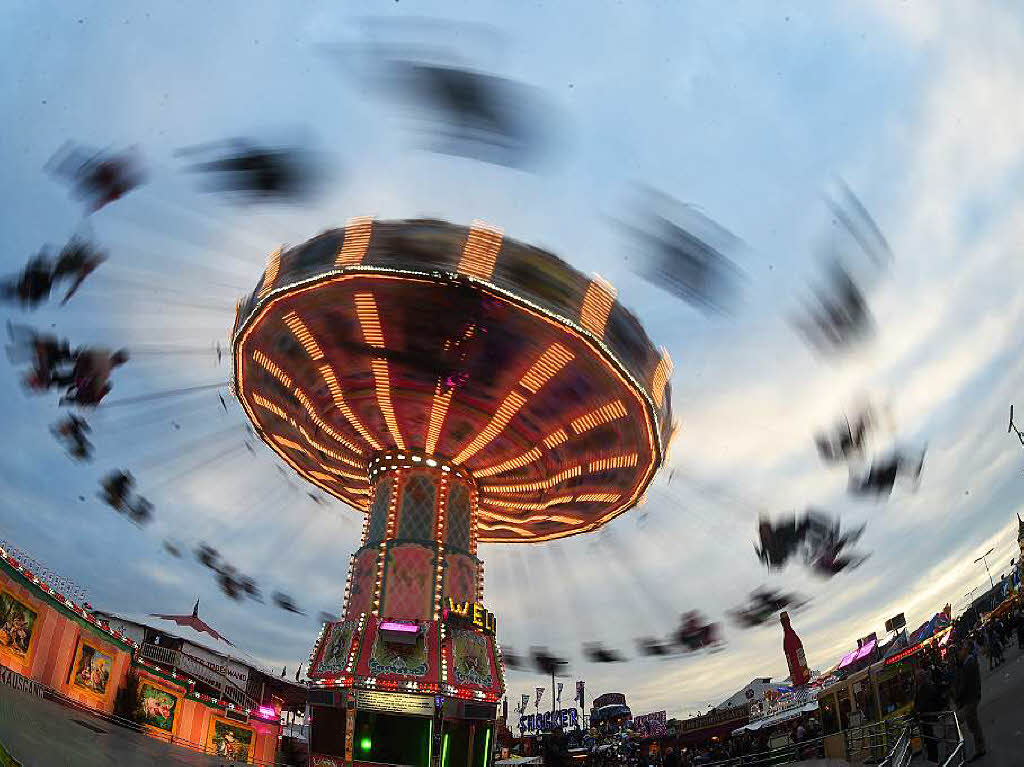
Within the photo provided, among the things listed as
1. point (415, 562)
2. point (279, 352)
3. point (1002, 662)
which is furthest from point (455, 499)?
point (1002, 662)

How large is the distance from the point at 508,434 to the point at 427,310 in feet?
19.4

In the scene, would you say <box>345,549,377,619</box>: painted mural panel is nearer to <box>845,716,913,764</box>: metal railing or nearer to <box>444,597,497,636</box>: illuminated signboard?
<box>444,597,497,636</box>: illuminated signboard

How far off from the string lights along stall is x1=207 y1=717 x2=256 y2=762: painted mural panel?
53.1ft

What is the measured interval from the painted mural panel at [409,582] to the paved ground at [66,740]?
5.57 m

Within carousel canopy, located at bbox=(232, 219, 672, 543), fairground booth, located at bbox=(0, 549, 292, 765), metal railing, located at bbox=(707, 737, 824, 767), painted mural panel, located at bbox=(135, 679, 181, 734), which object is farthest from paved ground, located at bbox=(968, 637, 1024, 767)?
painted mural panel, located at bbox=(135, 679, 181, 734)

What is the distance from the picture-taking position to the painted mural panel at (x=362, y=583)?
66.3 feet

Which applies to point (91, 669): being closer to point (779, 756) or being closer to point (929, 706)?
point (779, 756)

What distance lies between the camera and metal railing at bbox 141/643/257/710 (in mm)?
36719

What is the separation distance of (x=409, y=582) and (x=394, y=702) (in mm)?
3162

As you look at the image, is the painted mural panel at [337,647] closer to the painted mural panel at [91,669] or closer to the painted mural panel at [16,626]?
the painted mural panel at [16,626]

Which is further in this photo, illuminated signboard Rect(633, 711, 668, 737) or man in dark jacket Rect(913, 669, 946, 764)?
illuminated signboard Rect(633, 711, 668, 737)

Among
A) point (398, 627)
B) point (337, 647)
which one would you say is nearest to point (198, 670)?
point (337, 647)

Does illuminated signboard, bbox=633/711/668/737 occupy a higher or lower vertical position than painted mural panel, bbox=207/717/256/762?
higher

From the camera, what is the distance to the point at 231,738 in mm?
33688
